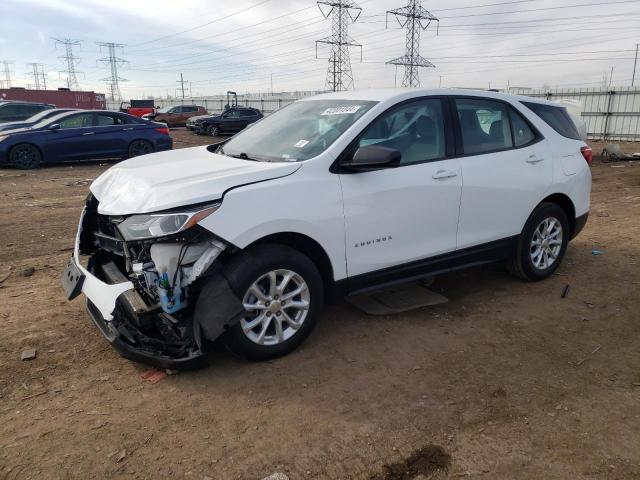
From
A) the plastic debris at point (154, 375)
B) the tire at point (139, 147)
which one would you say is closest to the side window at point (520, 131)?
the plastic debris at point (154, 375)

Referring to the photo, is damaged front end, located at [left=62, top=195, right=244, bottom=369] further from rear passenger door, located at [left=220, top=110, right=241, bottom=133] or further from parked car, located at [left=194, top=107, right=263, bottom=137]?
rear passenger door, located at [left=220, top=110, right=241, bottom=133]

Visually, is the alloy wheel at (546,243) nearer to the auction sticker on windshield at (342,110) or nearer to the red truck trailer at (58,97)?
the auction sticker on windshield at (342,110)

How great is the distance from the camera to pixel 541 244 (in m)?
5.10

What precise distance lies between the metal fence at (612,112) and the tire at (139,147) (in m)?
17.1

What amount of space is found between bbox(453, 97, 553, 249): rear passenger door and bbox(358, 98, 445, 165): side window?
8.5 inches

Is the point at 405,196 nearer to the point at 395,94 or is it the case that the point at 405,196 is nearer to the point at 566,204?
the point at 395,94

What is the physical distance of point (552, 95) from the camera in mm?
24359

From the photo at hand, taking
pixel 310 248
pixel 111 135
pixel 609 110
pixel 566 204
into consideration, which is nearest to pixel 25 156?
pixel 111 135

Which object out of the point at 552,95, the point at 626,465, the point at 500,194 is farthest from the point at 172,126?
the point at 626,465

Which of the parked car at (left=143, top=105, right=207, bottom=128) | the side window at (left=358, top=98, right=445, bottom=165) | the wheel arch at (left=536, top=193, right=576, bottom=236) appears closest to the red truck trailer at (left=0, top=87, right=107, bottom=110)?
the parked car at (left=143, top=105, right=207, bottom=128)

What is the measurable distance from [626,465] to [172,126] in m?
32.8

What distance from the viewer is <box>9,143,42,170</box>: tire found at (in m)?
12.6

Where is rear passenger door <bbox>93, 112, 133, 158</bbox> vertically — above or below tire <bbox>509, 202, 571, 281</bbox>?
above

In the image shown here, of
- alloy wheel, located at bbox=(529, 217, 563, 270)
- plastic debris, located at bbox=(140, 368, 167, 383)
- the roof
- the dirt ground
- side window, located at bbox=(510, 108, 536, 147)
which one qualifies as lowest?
the dirt ground
